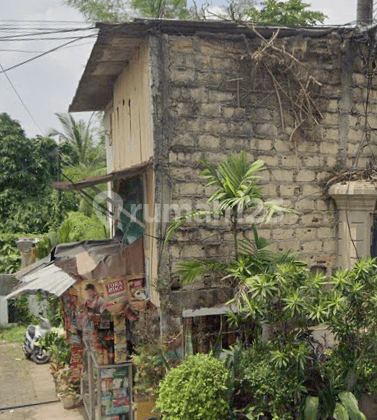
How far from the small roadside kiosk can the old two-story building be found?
1.08 ft

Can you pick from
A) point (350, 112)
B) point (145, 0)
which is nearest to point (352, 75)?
point (350, 112)

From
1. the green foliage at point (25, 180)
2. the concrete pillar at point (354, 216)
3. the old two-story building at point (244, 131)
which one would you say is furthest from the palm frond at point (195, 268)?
the green foliage at point (25, 180)

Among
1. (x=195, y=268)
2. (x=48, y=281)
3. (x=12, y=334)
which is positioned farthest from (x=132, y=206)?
(x=12, y=334)

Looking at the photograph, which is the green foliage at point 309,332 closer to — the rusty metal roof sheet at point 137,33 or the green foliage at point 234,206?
the green foliage at point 234,206

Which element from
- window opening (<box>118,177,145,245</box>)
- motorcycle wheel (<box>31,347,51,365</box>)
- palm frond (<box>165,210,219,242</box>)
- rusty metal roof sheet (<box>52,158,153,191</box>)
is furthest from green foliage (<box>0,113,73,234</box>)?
palm frond (<box>165,210,219,242</box>)

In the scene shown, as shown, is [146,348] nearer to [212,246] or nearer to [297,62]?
[212,246]

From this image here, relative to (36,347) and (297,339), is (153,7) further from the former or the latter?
(297,339)

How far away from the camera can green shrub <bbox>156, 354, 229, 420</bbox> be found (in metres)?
5.67

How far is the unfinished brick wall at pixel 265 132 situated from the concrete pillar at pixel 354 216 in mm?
165

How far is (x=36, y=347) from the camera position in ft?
40.6

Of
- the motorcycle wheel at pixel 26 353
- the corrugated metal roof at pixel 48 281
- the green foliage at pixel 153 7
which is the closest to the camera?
the corrugated metal roof at pixel 48 281

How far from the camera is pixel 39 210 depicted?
20719 mm

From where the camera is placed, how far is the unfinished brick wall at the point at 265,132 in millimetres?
6695

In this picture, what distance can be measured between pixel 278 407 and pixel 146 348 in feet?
5.81
